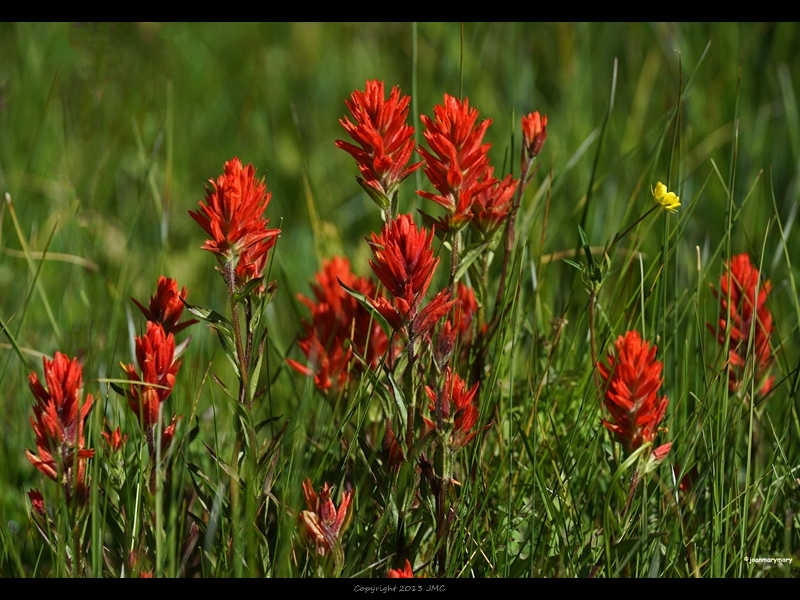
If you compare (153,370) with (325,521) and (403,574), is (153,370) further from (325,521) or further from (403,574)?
(403,574)

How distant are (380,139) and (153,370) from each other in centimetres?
47

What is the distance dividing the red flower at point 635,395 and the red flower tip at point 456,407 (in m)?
0.20

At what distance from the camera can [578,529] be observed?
1.21 metres

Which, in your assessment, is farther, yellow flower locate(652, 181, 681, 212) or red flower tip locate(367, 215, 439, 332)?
yellow flower locate(652, 181, 681, 212)

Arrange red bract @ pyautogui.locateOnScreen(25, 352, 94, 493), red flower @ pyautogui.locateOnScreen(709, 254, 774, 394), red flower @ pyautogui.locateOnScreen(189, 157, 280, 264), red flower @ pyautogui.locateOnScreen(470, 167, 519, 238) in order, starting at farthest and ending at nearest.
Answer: red flower @ pyautogui.locateOnScreen(709, 254, 774, 394) < red flower @ pyautogui.locateOnScreen(470, 167, 519, 238) < red bract @ pyautogui.locateOnScreen(25, 352, 94, 493) < red flower @ pyautogui.locateOnScreen(189, 157, 280, 264)

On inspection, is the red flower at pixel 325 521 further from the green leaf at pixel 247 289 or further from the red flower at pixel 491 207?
the red flower at pixel 491 207

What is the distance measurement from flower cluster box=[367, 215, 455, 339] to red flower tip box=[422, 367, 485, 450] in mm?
89

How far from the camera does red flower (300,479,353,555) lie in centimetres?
115

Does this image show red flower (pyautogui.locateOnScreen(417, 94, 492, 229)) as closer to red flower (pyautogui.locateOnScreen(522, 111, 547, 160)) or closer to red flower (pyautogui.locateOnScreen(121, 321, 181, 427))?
red flower (pyautogui.locateOnScreen(522, 111, 547, 160))

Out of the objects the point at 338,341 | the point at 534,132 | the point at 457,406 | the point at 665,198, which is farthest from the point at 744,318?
the point at 338,341

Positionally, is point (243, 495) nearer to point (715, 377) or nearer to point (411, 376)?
point (411, 376)

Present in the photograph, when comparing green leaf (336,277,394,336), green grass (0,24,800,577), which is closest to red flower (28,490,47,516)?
green grass (0,24,800,577)

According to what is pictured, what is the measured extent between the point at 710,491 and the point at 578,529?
257mm

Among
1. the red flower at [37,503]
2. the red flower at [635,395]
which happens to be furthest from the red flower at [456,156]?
the red flower at [37,503]
